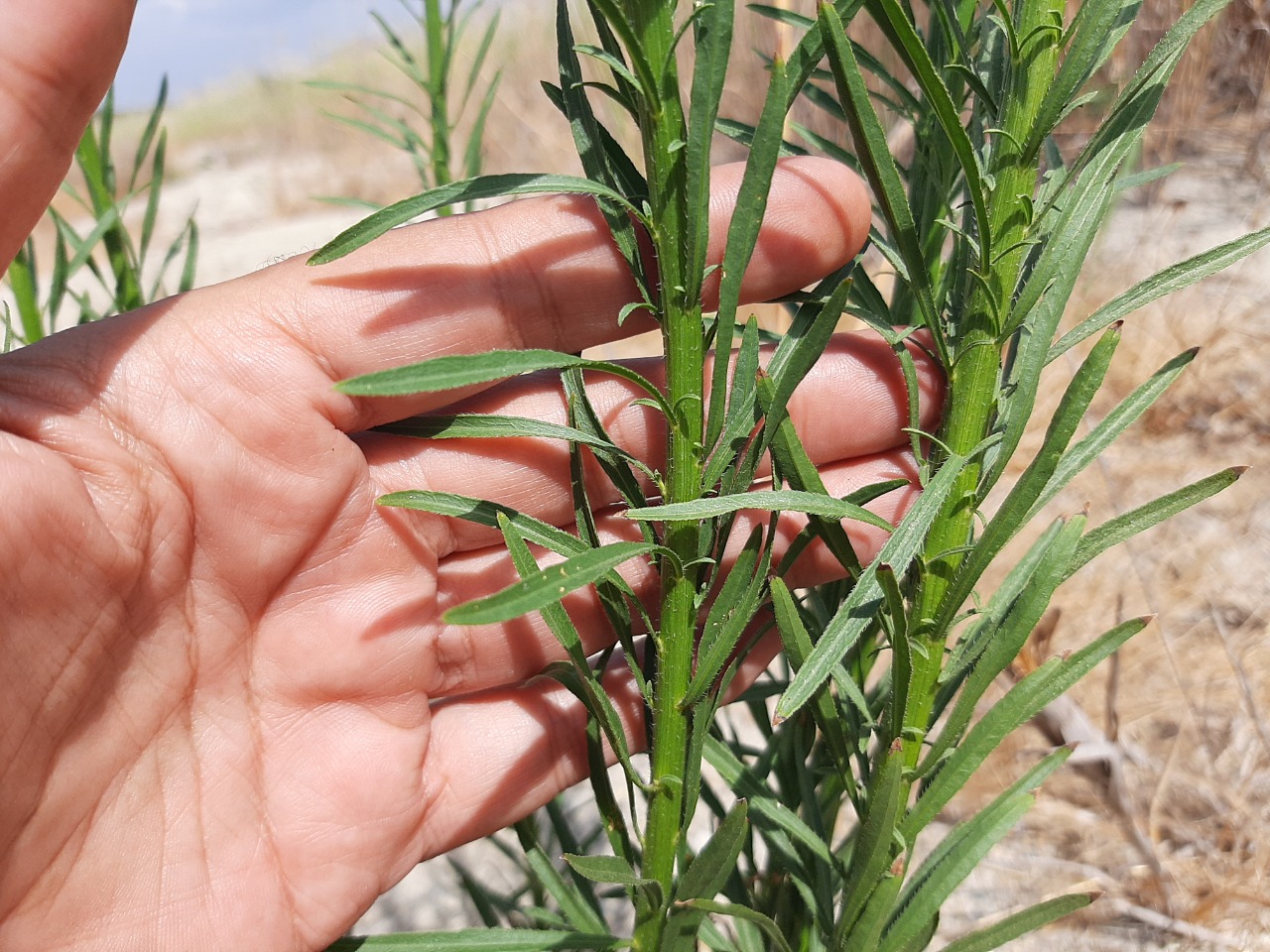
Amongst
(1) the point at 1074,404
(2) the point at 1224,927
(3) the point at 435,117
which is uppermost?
(3) the point at 435,117

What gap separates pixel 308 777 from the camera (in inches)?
36.9

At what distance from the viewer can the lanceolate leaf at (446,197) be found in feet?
1.90

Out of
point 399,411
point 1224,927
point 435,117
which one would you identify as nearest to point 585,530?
point 399,411

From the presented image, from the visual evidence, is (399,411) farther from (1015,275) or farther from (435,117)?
(435,117)

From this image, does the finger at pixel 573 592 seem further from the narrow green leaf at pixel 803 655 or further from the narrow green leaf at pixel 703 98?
the narrow green leaf at pixel 703 98

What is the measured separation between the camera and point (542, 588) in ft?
1.68

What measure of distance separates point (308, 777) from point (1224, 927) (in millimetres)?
1369

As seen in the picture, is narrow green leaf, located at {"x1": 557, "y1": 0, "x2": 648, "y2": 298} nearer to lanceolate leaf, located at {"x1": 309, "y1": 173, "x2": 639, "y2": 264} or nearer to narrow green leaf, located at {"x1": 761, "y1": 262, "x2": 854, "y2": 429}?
lanceolate leaf, located at {"x1": 309, "y1": 173, "x2": 639, "y2": 264}

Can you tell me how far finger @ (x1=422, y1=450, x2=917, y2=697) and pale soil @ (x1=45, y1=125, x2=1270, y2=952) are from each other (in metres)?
0.40

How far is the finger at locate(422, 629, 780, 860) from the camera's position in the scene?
0.98 metres

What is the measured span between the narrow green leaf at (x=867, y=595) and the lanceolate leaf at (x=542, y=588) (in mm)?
122

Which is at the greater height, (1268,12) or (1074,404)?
(1268,12)

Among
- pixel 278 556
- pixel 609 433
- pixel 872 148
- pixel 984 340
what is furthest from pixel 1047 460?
pixel 278 556

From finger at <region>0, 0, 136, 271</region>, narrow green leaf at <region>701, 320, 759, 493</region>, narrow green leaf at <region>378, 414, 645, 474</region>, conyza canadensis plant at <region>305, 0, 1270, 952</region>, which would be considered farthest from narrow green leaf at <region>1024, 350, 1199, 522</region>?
finger at <region>0, 0, 136, 271</region>
